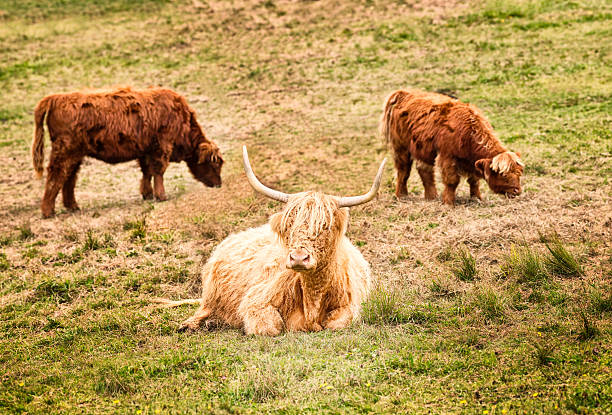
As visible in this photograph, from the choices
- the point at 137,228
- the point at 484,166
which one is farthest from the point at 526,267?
the point at 137,228

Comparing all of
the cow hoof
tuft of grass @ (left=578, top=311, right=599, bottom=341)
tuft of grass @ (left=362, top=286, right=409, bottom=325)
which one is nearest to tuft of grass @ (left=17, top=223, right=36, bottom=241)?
the cow hoof

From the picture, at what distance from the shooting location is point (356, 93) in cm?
1750

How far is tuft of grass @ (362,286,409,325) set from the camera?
5.19 meters

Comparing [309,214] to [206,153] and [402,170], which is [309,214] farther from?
[206,153]

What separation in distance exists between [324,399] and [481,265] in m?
3.01

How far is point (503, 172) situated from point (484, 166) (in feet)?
0.95

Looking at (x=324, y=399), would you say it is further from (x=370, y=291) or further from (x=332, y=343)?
(x=370, y=291)

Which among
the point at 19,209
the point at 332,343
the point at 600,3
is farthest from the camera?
the point at 600,3

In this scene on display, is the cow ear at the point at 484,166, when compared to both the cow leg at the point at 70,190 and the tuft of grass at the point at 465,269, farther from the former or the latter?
the cow leg at the point at 70,190

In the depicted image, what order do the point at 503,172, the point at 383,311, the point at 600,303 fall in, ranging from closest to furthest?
the point at 600,303 < the point at 383,311 < the point at 503,172

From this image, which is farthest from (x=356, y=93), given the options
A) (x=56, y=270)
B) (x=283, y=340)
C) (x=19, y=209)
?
(x=283, y=340)

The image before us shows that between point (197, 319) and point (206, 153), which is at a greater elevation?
point (206, 153)

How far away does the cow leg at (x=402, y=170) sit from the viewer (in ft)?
32.7

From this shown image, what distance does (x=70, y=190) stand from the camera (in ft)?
36.3
